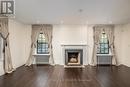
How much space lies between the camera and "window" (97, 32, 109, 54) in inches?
426

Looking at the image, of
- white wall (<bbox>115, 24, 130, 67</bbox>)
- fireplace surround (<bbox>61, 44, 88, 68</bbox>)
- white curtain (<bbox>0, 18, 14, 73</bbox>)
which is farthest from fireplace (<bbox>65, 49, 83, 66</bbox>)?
white curtain (<bbox>0, 18, 14, 73</bbox>)

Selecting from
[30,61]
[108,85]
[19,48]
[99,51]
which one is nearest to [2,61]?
[19,48]

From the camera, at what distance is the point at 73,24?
34.8 ft

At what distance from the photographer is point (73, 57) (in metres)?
10.4

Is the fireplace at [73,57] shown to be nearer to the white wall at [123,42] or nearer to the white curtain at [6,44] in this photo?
the white wall at [123,42]

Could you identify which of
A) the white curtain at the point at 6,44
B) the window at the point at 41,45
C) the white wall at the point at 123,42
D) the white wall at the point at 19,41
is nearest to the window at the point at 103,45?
the white wall at the point at 123,42

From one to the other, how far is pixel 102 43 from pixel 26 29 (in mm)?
4975

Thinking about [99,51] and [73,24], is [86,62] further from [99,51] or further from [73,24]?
[73,24]

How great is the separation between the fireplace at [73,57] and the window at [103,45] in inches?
54.0

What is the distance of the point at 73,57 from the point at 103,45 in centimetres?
214

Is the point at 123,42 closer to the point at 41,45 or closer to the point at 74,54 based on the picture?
the point at 74,54

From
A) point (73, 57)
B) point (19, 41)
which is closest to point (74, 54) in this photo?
point (73, 57)

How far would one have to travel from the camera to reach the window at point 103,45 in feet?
35.5

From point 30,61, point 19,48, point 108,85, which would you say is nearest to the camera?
point 108,85
